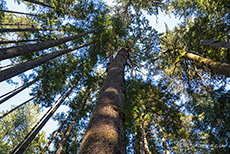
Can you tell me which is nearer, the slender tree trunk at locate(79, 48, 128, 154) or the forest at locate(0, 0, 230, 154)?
the slender tree trunk at locate(79, 48, 128, 154)

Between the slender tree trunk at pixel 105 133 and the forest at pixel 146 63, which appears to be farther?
the forest at pixel 146 63

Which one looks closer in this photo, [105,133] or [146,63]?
[105,133]

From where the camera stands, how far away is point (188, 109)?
54.1 feet

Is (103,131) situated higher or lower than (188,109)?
lower

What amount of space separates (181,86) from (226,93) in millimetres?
4569

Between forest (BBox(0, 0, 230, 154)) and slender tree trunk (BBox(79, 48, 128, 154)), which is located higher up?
forest (BBox(0, 0, 230, 154))

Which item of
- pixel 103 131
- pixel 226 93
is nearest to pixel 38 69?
pixel 103 131

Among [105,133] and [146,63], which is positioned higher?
[146,63]

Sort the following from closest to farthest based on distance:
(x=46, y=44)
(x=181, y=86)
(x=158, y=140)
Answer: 1. (x=46, y=44)
2. (x=181, y=86)
3. (x=158, y=140)

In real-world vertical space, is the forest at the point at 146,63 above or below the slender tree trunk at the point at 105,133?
above

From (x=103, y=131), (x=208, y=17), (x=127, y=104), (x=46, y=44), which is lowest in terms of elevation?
(x=103, y=131)

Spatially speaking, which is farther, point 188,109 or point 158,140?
point 188,109

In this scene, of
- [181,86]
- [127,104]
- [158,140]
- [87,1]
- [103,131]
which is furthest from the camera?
[158,140]

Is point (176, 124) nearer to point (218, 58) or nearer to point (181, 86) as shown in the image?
point (181, 86)
